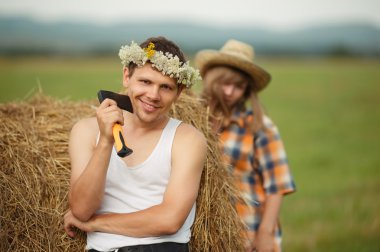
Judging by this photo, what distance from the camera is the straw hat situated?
4.72 metres

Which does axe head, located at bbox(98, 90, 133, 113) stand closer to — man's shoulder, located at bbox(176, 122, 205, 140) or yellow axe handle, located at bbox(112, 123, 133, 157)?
yellow axe handle, located at bbox(112, 123, 133, 157)

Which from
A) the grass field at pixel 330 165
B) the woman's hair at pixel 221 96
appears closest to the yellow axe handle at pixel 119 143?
the grass field at pixel 330 165

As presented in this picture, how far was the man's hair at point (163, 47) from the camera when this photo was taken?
332 centimetres

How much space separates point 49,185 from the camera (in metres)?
3.73

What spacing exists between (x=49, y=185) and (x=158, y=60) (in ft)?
4.30

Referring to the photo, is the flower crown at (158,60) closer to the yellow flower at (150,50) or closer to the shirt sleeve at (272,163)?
the yellow flower at (150,50)

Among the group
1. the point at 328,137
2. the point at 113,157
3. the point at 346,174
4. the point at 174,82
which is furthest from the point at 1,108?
the point at 328,137

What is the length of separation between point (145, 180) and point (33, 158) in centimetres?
107

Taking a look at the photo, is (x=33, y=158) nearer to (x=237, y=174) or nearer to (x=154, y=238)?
(x=154, y=238)

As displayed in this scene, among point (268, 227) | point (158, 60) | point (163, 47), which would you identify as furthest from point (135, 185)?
point (268, 227)

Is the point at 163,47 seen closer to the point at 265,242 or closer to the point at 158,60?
the point at 158,60

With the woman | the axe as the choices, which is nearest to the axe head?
the axe

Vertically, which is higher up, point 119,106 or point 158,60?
point 158,60

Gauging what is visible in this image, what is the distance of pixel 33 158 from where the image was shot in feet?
12.6
